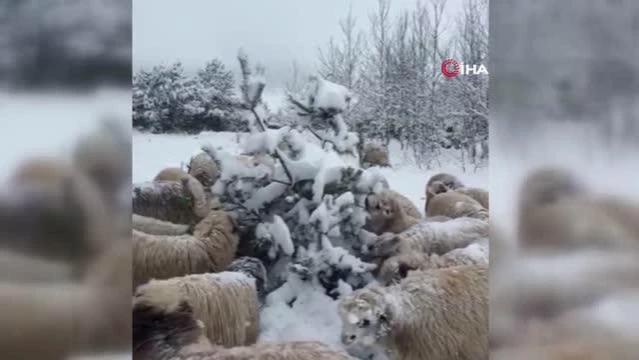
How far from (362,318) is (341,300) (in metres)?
0.11

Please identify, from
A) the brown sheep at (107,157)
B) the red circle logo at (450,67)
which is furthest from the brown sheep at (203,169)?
the red circle logo at (450,67)

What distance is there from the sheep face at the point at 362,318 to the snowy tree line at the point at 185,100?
839mm

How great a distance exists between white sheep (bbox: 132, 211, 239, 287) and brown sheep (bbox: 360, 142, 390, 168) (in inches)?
23.9

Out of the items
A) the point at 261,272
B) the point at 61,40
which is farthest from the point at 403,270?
the point at 61,40

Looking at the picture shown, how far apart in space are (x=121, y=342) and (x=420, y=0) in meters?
1.85

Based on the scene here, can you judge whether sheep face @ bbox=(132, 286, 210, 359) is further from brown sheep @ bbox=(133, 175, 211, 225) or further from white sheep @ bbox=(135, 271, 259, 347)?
brown sheep @ bbox=(133, 175, 211, 225)

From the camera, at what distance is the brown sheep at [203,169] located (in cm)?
309

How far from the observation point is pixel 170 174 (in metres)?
3.08

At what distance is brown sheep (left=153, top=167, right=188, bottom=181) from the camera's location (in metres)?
3.06

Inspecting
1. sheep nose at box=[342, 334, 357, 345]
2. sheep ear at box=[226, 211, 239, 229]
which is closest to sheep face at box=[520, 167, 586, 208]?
sheep nose at box=[342, 334, 357, 345]

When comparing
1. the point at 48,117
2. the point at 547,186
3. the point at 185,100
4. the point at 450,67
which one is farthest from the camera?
the point at 547,186

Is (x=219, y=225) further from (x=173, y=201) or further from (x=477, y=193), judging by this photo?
(x=477, y=193)

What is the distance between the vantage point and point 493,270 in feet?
10.7

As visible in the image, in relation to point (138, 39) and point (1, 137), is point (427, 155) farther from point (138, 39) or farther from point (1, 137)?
point (1, 137)
